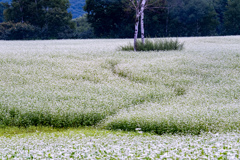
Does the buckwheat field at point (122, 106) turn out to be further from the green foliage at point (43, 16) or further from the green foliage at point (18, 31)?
the green foliage at point (43, 16)

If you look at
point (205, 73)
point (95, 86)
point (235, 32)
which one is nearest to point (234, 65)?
point (205, 73)

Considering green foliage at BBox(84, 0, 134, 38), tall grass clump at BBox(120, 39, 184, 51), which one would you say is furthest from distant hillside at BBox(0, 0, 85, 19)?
tall grass clump at BBox(120, 39, 184, 51)

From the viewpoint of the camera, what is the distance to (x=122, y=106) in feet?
37.8

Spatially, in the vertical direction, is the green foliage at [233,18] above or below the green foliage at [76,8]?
below

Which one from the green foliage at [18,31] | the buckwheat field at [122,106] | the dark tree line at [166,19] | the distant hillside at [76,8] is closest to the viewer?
the buckwheat field at [122,106]

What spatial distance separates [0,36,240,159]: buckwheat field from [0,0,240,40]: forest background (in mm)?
39902

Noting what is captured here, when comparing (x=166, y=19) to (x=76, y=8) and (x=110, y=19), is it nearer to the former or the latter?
(x=110, y=19)

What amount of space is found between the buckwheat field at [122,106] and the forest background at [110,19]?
39902 mm

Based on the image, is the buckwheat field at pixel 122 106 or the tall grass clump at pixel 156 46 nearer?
the buckwheat field at pixel 122 106

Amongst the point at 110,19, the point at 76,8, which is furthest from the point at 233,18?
the point at 76,8

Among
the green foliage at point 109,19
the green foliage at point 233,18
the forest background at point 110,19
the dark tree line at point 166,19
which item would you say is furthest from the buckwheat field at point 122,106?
the green foliage at point 233,18

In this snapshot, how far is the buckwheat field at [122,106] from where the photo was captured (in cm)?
597

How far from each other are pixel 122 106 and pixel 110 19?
50.3 meters

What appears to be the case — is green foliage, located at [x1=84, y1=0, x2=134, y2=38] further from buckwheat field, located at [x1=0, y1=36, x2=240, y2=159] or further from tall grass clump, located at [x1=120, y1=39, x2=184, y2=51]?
buckwheat field, located at [x1=0, y1=36, x2=240, y2=159]
